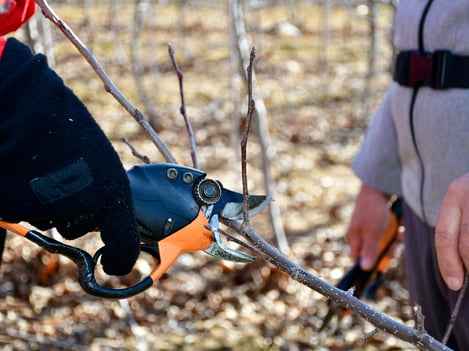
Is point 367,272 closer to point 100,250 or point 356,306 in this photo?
point 356,306

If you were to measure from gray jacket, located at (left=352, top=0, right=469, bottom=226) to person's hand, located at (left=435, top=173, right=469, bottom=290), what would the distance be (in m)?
0.19

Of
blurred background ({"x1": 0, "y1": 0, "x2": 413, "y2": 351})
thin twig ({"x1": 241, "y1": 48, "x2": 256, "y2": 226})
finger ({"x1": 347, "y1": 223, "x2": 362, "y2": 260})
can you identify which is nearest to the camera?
thin twig ({"x1": 241, "y1": 48, "x2": 256, "y2": 226})

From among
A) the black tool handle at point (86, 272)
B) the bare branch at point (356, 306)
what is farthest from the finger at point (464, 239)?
the black tool handle at point (86, 272)

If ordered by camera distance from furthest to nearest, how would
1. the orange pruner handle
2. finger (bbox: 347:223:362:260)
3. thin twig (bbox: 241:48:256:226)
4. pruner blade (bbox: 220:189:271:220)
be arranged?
finger (bbox: 347:223:362:260)
pruner blade (bbox: 220:189:271:220)
the orange pruner handle
thin twig (bbox: 241:48:256:226)

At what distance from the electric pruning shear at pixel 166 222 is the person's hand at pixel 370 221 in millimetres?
804

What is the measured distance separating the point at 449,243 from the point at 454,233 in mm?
26

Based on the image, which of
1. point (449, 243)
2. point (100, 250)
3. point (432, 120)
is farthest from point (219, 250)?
point (432, 120)

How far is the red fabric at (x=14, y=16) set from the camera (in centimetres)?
145

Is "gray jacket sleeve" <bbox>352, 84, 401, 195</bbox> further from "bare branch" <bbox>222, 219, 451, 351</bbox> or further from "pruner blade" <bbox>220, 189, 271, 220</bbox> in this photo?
"bare branch" <bbox>222, 219, 451, 351</bbox>

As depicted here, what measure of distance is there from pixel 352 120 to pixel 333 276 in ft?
13.4

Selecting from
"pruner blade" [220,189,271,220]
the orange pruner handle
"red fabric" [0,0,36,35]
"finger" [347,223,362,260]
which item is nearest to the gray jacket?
"finger" [347,223,362,260]

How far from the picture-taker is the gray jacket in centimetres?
150

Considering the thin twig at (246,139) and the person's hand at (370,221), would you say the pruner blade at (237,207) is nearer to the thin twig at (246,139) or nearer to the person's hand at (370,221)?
the thin twig at (246,139)

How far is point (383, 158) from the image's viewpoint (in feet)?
6.64
